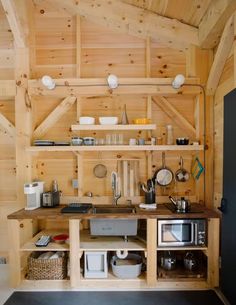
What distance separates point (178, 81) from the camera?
2.75 meters

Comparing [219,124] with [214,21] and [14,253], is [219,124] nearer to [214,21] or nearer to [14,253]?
[214,21]

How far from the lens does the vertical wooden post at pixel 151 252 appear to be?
8.22ft

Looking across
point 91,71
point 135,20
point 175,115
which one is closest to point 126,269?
point 175,115

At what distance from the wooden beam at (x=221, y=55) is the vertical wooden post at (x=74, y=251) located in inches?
83.6

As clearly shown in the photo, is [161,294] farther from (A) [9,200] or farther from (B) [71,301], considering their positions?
(A) [9,200]

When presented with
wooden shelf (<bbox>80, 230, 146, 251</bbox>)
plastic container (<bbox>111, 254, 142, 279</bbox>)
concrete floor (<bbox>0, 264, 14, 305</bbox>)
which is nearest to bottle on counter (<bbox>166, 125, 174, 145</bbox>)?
wooden shelf (<bbox>80, 230, 146, 251</bbox>)

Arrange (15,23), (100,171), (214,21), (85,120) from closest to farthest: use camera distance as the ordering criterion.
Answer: (214,21) < (15,23) < (85,120) < (100,171)

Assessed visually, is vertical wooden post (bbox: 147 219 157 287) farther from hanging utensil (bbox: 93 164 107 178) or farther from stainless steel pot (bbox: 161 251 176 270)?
hanging utensil (bbox: 93 164 107 178)

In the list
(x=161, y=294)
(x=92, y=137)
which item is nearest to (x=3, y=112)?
(x=92, y=137)

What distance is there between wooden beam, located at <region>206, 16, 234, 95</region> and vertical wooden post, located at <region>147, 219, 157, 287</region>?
5.45 ft

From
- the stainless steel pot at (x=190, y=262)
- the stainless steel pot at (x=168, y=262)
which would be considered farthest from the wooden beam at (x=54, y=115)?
the stainless steel pot at (x=190, y=262)

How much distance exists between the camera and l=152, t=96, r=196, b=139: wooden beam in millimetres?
3008

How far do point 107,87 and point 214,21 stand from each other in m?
1.29

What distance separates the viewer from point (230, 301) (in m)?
2.23
